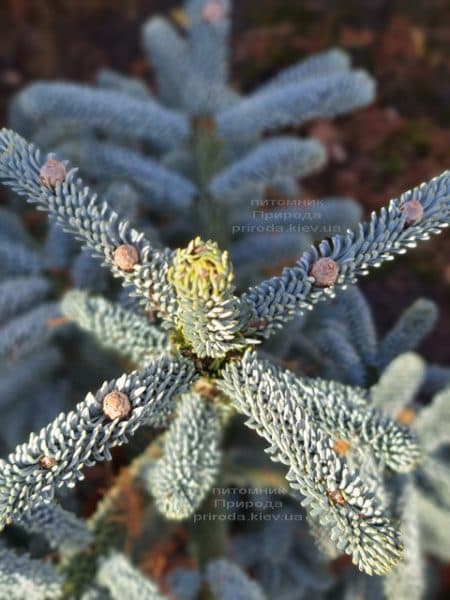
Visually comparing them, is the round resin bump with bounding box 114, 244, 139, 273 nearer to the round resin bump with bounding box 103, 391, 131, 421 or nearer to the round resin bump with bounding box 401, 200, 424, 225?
the round resin bump with bounding box 103, 391, 131, 421

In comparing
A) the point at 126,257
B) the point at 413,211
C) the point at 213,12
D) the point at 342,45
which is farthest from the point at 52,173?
the point at 342,45

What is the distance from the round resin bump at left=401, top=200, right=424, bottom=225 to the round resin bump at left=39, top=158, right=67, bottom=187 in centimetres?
36

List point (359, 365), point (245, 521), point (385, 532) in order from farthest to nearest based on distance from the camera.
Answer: point (245, 521) < point (359, 365) < point (385, 532)

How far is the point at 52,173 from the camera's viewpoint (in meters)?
0.73

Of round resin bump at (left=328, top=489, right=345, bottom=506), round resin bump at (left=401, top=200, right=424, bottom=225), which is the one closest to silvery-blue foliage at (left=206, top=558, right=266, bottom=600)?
round resin bump at (left=328, top=489, right=345, bottom=506)

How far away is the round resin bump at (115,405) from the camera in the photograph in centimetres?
65

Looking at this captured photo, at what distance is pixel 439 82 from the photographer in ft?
6.59

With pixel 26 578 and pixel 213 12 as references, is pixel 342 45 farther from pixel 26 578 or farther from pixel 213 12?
pixel 26 578

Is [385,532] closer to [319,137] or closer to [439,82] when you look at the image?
[319,137]

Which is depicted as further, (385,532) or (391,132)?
(391,132)

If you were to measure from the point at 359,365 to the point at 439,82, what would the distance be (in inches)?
A: 49.7

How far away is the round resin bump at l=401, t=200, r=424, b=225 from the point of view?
0.71 m

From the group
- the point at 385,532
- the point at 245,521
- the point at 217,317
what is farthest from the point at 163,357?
the point at 245,521

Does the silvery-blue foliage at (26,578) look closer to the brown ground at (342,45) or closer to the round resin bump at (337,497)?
the round resin bump at (337,497)
